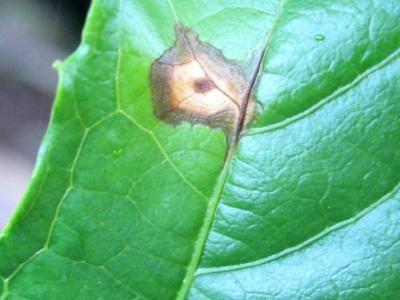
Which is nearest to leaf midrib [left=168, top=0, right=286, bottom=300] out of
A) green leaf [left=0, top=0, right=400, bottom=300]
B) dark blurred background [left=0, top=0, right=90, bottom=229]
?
green leaf [left=0, top=0, right=400, bottom=300]

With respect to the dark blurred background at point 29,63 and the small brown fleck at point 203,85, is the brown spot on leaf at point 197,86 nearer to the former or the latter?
the small brown fleck at point 203,85

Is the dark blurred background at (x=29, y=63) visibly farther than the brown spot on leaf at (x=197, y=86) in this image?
Yes

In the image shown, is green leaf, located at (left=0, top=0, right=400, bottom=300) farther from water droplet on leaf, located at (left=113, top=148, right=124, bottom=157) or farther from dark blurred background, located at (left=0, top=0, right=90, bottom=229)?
dark blurred background, located at (left=0, top=0, right=90, bottom=229)

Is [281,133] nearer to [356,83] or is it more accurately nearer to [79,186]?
[356,83]

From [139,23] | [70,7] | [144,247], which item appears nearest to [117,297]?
[144,247]

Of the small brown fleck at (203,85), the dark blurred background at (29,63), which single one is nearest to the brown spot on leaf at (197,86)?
the small brown fleck at (203,85)

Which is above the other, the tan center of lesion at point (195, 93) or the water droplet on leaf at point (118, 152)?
the tan center of lesion at point (195, 93)

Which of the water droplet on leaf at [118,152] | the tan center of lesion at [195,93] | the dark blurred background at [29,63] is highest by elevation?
the dark blurred background at [29,63]
